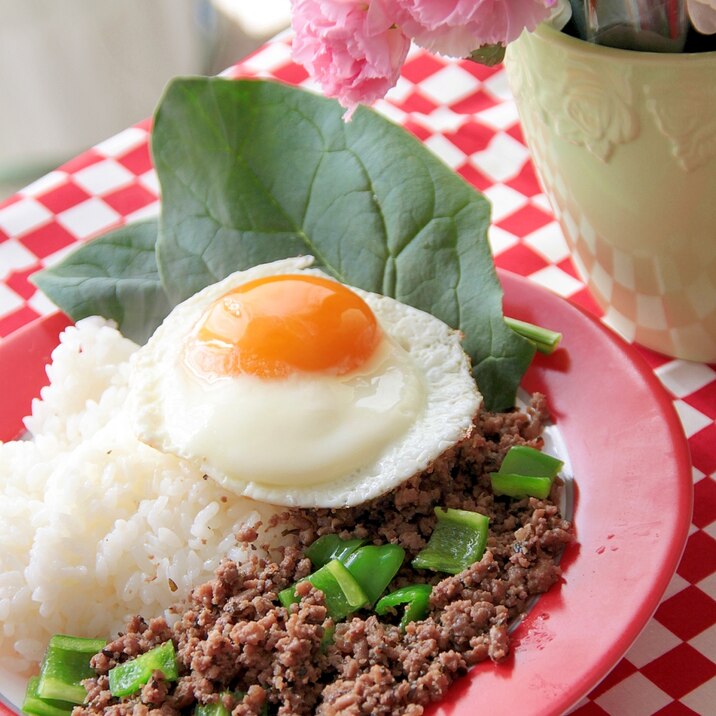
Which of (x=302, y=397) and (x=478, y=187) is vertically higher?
(x=302, y=397)

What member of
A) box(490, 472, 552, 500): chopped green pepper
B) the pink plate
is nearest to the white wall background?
the pink plate

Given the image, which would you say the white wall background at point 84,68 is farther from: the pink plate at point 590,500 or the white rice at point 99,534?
the white rice at point 99,534

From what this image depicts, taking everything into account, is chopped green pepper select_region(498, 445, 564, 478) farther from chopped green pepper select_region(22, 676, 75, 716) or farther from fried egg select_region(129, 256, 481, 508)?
chopped green pepper select_region(22, 676, 75, 716)

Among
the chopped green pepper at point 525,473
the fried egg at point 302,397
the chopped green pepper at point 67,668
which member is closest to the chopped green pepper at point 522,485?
the chopped green pepper at point 525,473

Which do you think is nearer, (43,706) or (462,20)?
(462,20)

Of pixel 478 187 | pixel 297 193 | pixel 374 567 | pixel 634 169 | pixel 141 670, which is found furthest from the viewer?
pixel 478 187

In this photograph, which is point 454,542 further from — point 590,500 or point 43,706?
point 43,706

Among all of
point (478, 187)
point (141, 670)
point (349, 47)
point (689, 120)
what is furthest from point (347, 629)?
point (478, 187)
